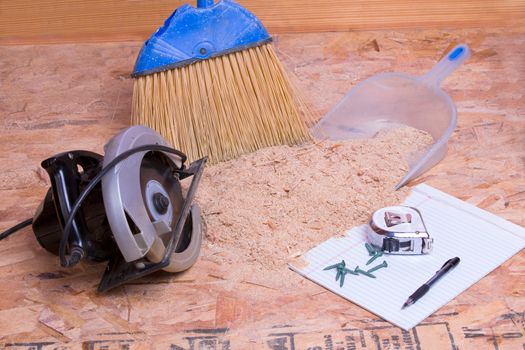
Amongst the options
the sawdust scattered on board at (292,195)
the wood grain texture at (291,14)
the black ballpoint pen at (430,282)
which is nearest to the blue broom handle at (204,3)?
the sawdust scattered on board at (292,195)

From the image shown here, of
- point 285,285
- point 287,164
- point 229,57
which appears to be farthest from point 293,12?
point 285,285

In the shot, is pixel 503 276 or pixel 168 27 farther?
pixel 168 27

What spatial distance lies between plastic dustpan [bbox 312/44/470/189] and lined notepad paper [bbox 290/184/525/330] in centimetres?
21

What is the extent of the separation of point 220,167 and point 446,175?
15.7 inches

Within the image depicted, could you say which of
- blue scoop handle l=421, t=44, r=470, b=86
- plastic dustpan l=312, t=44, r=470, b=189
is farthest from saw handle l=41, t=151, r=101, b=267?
blue scoop handle l=421, t=44, r=470, b=86

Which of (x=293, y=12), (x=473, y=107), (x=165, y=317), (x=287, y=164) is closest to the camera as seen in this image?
(x=165, y=317)

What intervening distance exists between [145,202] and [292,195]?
0.30 metres

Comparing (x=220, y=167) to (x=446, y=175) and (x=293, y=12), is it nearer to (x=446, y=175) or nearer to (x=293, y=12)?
(x=446, y=175)

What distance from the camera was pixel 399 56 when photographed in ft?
6.11

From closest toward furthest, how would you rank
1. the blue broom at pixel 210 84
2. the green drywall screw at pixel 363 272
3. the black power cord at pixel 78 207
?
1. the black power cord at pixel 78 207
2. the green drywall screw at pixel 363 272
3. the blue broom at pixel 210 84

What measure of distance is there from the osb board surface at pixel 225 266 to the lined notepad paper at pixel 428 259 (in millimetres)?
19

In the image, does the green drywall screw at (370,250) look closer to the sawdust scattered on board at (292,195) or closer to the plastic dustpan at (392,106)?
the sawdust scattered on board at (292,195)

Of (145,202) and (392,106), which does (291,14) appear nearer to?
(392,106)

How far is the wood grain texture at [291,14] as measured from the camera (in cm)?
199
